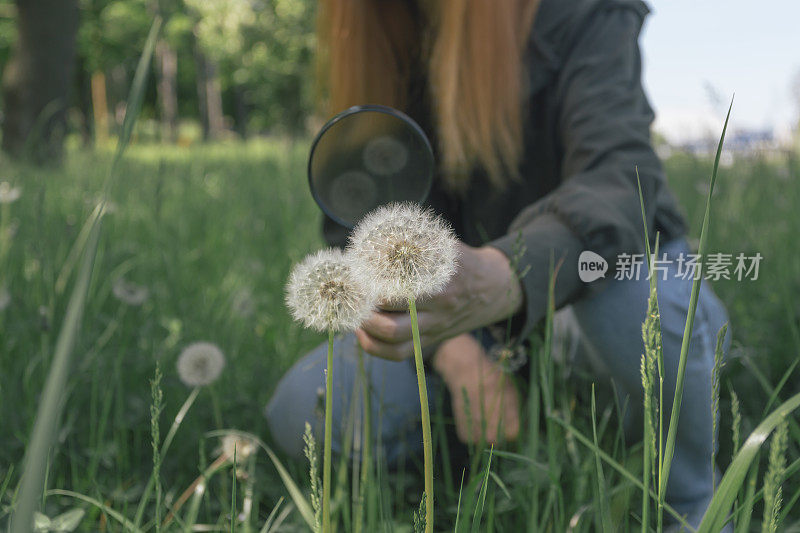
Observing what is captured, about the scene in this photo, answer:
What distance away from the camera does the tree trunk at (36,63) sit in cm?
638

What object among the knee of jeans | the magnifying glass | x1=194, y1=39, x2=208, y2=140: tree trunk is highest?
x1=194, y1=39, x2=208, y2=140: tree trunk

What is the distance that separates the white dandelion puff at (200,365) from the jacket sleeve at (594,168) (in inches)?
21.9

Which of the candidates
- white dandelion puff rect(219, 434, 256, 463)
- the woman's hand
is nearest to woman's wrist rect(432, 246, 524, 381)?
the woman's hand

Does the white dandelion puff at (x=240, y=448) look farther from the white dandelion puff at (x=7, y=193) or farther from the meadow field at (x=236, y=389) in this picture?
the white dandelion puff at (x=7, y=193)

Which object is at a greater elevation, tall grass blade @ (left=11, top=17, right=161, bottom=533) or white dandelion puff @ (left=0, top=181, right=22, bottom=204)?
white dandelion puff @ (left=0, top=181, right=22, bottom=204)

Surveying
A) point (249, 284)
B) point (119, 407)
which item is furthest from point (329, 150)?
point (249, 284)

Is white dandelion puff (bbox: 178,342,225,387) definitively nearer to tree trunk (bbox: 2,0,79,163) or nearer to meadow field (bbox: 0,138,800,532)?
meadow field (bbox: 0,138,800,532)

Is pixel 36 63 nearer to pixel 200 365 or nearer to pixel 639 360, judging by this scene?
pixel 200 365

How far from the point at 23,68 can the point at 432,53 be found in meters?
6.33

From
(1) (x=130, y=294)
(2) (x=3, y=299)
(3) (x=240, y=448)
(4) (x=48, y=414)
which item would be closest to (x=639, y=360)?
(3) (x=240, y=448)

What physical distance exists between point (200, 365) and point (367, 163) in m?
0.54

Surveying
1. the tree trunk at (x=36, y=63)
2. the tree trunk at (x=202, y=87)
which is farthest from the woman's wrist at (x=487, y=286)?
the tree trunk at (x=202, y=87)

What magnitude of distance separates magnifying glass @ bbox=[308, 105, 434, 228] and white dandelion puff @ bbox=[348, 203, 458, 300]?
0.19m

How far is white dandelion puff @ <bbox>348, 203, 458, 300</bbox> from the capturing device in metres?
0.55
